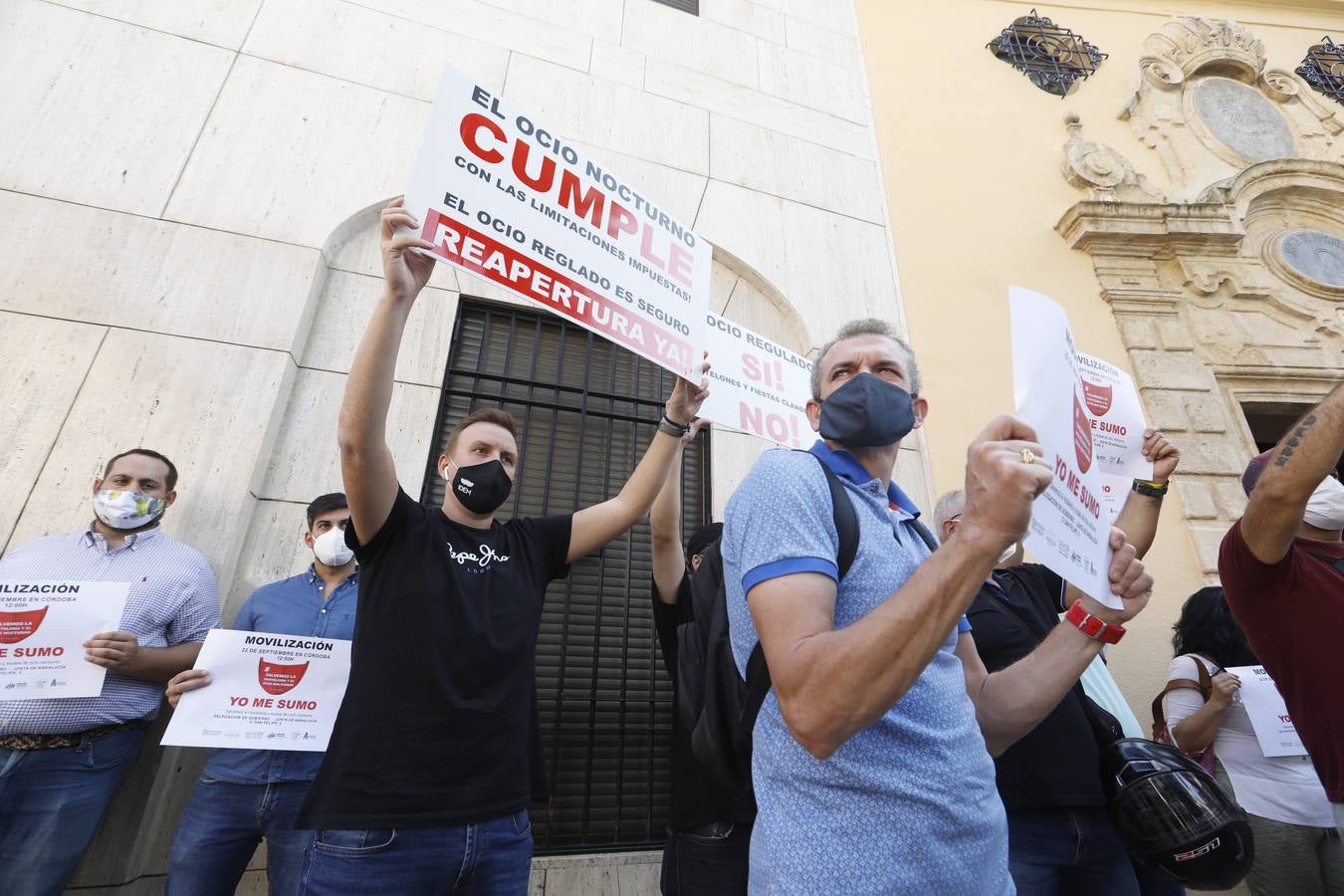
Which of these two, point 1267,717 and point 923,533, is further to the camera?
point 1267,717

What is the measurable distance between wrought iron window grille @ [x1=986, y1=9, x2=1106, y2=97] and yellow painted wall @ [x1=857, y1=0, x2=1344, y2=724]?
0.12 meters

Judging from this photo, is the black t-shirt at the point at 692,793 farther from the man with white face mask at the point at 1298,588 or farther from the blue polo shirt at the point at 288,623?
the man with white face mask at the point at 1298,588

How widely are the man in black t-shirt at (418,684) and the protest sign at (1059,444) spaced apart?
1432 mm

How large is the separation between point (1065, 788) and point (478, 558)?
2031mm

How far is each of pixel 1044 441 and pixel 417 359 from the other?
327cm

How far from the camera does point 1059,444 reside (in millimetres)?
1321

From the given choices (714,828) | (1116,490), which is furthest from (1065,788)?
(714,828)

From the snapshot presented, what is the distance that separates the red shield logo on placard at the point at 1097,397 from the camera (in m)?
2.15

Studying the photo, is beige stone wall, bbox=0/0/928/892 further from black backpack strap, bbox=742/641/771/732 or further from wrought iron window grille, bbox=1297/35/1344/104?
wrought iron window grille, bbox=1297/35/1344/104

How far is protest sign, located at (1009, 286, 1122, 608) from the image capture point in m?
1.25

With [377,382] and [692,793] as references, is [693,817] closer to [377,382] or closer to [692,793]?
[692,793]

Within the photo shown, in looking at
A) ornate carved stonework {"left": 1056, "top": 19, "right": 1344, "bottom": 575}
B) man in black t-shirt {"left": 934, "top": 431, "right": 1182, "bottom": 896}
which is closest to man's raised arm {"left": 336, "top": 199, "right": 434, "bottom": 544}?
man in black t-shirt {"left": 934, "top": 431, "right": 1182, "bottom": 896}

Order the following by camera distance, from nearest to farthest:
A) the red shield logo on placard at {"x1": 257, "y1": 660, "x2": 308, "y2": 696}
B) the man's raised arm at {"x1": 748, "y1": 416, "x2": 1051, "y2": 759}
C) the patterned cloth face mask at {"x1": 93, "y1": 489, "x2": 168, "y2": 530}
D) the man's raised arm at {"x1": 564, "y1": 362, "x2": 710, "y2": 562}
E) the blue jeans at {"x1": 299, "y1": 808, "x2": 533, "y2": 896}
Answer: the man's raised arm at {"x1": 748, "y1": 416, "x2": 1051, "y2": 759}, the blue jeans at {"x1": 299, "y1": 808, "x2": 533, "y2": 896}, the red shield logo on placard at {"x1": 257, "y1": 660, "x2": 308, "y2": 696}, the man's raised arm at {"x1": 564, "y1": 362, "x2": 710, "y2": 562}, the patterned cloth face mask at {"x1": 93, "y1": 489, "x2": 168, "y2": 530}

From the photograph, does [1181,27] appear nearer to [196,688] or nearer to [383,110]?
[383,110]
